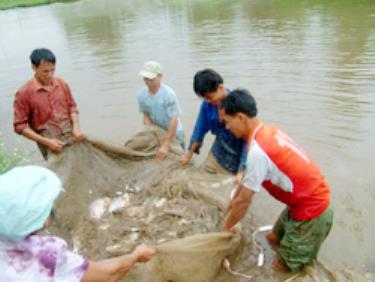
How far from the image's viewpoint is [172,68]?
949 cm

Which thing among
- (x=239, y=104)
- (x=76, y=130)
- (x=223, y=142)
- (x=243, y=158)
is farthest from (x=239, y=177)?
(x=76, y=130)

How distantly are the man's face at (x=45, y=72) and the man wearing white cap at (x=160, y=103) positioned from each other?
2.92 ft

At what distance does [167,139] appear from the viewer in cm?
425

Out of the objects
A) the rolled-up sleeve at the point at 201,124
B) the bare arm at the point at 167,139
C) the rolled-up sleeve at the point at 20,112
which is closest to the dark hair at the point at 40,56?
the rolled-up sleeve at the point at 20,112

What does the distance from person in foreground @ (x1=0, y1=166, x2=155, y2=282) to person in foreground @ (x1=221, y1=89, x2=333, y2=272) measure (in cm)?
130

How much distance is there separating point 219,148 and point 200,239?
123 centimetres

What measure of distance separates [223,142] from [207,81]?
2.46 feet

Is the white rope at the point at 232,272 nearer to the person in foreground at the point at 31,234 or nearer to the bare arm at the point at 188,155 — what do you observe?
the bare arm at the point at 188,155

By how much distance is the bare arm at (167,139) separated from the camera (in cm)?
420

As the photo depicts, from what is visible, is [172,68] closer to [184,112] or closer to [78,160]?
[184,112]

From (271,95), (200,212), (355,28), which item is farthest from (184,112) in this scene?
(355,28)

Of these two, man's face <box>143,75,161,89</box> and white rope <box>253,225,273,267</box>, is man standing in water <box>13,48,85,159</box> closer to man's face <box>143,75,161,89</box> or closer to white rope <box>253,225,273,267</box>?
man's face <box>143,75,161,89</box>

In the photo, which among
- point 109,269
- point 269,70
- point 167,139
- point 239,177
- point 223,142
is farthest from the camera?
point 269,70

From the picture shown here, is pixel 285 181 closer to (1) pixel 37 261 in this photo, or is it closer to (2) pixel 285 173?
(2) pixel 285 173
